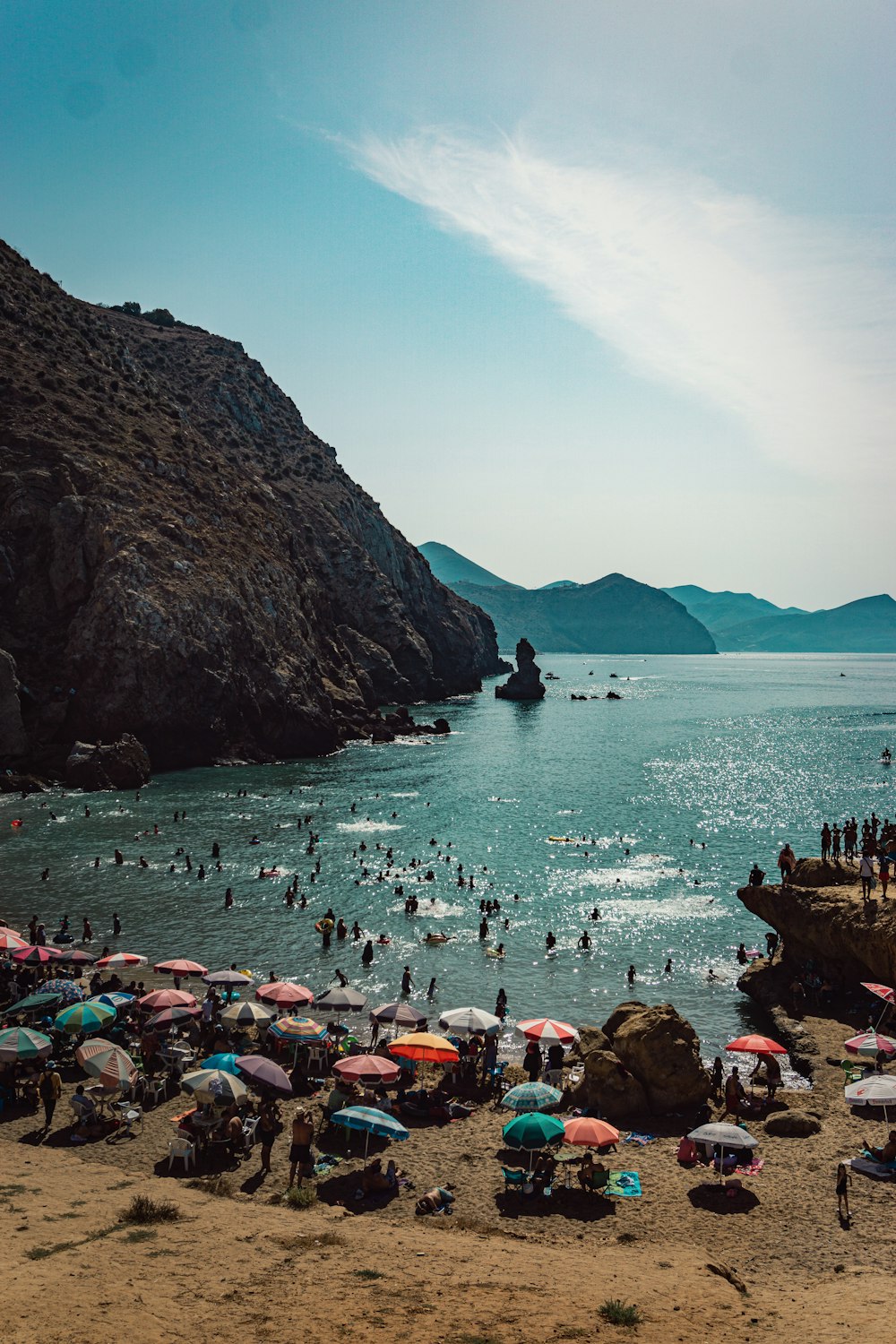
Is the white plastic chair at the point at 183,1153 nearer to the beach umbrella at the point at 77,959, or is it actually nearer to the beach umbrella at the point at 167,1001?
the beach umbrella at the point at 167,1001

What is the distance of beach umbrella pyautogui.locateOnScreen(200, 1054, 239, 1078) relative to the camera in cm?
2123

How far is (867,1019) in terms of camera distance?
28750 mm

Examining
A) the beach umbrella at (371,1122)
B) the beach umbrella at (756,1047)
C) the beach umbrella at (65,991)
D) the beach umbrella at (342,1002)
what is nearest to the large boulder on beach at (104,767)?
the beach umbrella at (65,991)

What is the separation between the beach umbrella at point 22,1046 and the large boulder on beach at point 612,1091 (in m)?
14.4

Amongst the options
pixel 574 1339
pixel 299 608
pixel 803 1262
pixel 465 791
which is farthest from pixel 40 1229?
pixel 299 608

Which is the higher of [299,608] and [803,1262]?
[299,608]

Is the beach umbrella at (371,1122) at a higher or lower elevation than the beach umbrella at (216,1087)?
lower

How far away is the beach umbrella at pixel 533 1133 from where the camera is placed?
17.9m

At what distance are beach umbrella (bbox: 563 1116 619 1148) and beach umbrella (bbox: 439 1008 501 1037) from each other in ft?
21.3

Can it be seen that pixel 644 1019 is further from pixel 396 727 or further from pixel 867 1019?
pixel 396 727

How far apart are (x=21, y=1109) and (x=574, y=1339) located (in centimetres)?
1648

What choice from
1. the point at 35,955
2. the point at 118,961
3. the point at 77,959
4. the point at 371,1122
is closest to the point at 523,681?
the point at 118,961

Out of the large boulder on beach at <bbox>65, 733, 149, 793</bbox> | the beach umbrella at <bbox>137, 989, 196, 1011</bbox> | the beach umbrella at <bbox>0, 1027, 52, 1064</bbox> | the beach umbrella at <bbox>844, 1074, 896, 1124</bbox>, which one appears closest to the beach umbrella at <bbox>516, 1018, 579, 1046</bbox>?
the beach umbrella at <bbox>844, 1074, 896, 1124</bbox>

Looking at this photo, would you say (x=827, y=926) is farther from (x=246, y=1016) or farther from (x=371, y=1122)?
(x=246, y=1016)
